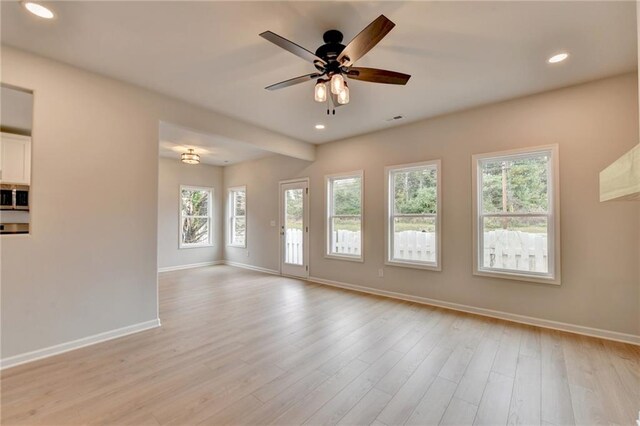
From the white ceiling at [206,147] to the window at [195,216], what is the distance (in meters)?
0.92

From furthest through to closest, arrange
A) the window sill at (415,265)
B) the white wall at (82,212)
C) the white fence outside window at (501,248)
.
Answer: the window sill at (415,265) < the white fence outside window at (501,248) < the white wall at (82,212)

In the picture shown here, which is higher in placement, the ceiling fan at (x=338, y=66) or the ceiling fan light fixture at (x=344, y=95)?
the ceiling fan at (x=338, y=66)

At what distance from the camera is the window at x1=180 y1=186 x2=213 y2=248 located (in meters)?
7.37

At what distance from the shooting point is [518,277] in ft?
11.6

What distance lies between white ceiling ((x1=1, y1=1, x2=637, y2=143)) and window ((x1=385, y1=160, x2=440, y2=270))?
1278mm

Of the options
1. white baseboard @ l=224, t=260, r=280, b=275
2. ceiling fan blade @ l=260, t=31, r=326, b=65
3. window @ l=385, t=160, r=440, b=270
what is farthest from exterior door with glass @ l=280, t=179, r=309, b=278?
ceiling fan blade @ l=260, t=31, r=326, b=65

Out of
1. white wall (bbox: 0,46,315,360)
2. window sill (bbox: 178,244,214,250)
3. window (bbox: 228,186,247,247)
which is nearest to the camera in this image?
white wall (bbox: 0,46,315,360)

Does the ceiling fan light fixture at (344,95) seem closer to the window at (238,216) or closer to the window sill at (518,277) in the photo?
the window sill at (518,277)

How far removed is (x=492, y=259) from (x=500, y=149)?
58.6 inches

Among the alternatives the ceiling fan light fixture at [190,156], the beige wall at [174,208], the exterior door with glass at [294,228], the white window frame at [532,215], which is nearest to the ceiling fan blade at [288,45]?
the white window frame at [532,215]

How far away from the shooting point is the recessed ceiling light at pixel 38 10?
2031 millimetres

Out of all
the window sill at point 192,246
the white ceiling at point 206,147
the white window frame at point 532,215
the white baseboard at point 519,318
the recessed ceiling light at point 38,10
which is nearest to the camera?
the recessed ceiling light at point 38,10

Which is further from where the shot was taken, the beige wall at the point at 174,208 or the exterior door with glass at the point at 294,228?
the beige wall at the point at 174,208

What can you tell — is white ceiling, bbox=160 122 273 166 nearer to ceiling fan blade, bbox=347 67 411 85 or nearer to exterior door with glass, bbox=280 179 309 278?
exterior door with glass, bbox=280 179 309 278
